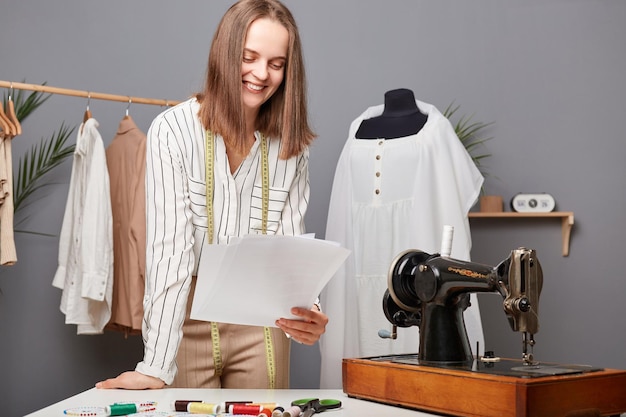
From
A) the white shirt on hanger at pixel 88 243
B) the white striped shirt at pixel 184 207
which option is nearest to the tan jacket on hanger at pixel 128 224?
the white shirt on hanger at pixel 88 243

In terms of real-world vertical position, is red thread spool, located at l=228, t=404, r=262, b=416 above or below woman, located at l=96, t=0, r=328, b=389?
below

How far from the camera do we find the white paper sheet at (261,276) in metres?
1.65

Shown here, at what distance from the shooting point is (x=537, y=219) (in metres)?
4.10

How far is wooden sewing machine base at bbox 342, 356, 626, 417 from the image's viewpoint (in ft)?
4.67

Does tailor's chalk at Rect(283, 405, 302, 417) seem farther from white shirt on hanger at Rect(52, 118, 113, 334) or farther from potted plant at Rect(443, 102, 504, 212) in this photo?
potted plant at Rect(443, 102, 504, 212)

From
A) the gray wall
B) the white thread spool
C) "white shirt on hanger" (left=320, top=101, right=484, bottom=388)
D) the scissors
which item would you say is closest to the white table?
the scissors

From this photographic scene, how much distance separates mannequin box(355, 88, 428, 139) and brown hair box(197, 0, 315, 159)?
1.22m

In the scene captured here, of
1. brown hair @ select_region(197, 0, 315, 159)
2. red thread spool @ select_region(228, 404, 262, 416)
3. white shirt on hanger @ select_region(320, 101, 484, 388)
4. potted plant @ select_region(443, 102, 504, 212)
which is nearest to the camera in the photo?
red thread spool @ select_region(228, 404, 262, 416)

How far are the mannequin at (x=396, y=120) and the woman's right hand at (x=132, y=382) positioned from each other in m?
1.77

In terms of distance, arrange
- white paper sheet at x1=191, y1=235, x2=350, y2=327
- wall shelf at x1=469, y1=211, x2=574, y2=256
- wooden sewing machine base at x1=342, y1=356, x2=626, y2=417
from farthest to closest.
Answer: wall shelf at x1=469, y1=211, x2=574, y2=256, white paper sheet at x1=191, y1=235, x2=350, y2=327, wooden sewing machine base at x1=342, y1=356, x2=626, y2=417

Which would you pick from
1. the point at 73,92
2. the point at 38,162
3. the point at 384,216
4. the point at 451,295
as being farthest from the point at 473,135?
the point at 451,295

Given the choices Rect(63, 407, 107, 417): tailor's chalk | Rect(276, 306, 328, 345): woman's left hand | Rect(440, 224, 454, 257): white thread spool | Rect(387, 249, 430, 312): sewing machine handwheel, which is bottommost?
Rect(63, 407, 107, 417): tailor's chalk

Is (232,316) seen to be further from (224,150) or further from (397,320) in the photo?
(224,150)

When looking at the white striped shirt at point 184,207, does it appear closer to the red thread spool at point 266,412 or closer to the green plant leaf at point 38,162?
the red thread spool at point 266,412
